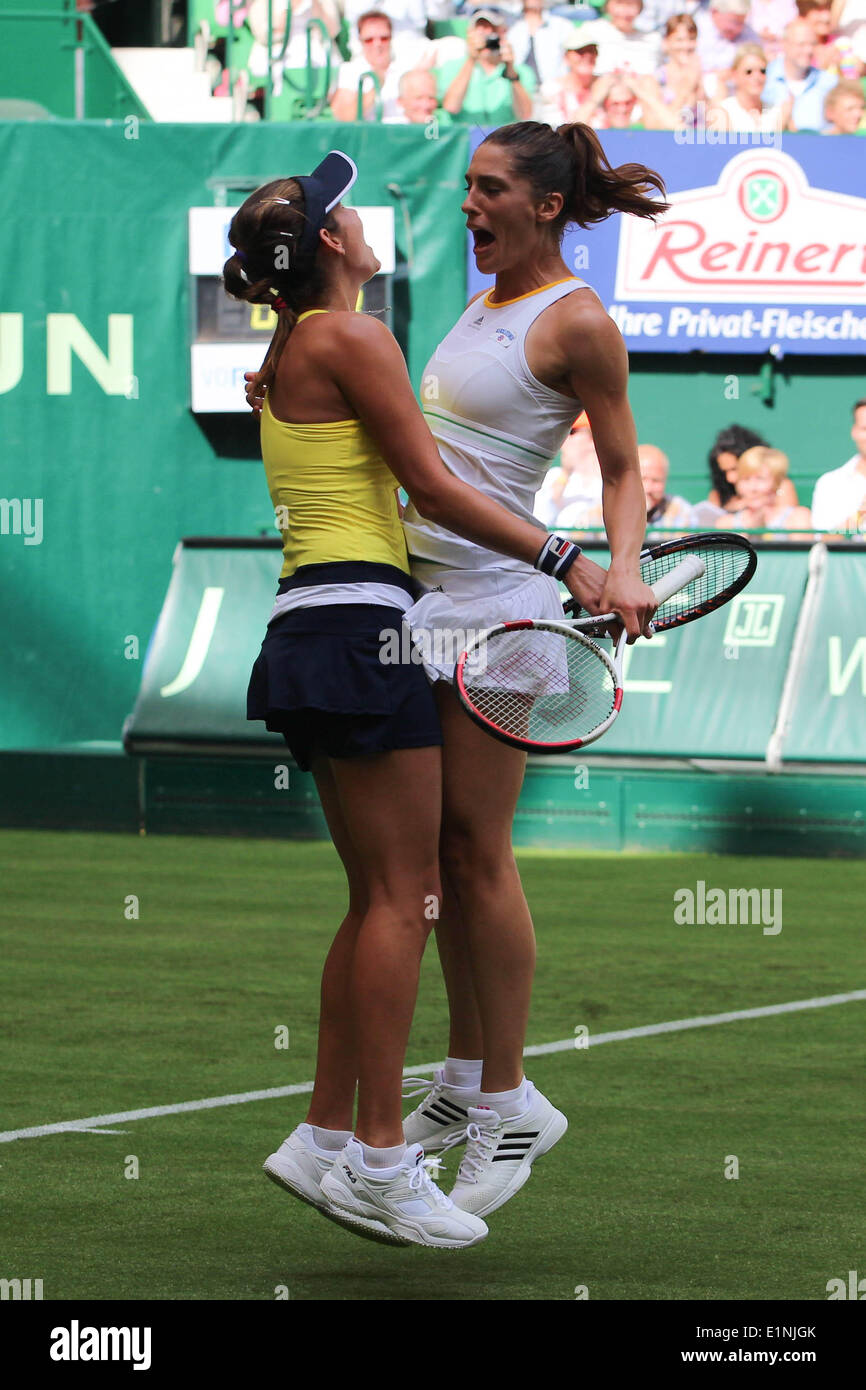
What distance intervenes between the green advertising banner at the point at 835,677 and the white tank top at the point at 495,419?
6321mm

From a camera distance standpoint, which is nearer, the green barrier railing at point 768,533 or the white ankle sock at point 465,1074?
the white ankle sock at point 465,1074

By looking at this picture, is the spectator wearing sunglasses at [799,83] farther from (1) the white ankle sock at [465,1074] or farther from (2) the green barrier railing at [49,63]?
(1) the white ankle sock at [465,1074]

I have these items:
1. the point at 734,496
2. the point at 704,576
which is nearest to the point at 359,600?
the point at 704,576

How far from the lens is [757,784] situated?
10.2 metres

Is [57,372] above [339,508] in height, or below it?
below

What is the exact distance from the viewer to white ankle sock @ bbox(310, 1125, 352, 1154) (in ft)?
12.7

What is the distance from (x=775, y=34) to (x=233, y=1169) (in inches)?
475

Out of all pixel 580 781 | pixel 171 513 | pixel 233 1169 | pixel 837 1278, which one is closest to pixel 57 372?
pixel 171 513

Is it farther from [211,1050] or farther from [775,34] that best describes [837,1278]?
[775,34]

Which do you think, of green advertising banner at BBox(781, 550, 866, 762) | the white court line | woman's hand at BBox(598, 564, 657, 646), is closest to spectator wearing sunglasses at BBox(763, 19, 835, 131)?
green advertising banner at BBox(781, 550, 866, 762)

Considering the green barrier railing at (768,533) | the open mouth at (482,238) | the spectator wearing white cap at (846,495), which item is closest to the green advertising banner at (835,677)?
the green barrier railing at (768,533)

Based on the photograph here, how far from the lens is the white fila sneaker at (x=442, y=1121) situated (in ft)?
13.4

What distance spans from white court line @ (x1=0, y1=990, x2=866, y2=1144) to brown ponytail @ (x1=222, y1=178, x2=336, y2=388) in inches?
79.3

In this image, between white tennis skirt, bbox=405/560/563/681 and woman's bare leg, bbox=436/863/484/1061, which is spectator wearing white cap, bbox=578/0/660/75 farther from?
woman's bare leg, bbox=436/863/484/1061
